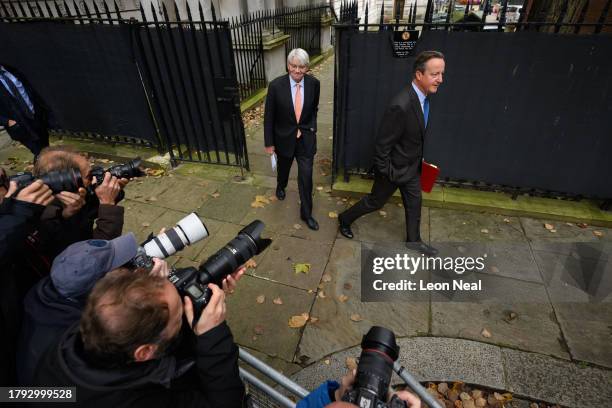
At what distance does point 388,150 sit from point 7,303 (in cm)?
320

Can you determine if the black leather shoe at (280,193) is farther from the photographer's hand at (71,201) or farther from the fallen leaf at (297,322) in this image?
the photographer's hand at (71,201)

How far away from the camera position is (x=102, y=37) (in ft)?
17.8

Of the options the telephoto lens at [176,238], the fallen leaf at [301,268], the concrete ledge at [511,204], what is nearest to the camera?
the telephoto lens at [176,238]

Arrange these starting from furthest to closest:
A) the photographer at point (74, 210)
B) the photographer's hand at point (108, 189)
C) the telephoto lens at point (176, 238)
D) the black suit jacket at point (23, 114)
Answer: the black suit jacket at point (23, 114) < the photographer's hand at point (108, 189) < the photographer at point (74, 210) < the telephoto lens at point (176, 238)

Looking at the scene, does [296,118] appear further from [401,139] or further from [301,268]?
[301,268]

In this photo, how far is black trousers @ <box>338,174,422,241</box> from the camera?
375cm

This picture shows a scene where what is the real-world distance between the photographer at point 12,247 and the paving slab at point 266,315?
73.5 inches

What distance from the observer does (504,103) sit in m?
4.24

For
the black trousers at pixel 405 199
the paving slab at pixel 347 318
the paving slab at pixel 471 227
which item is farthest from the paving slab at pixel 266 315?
the paving slab at pixel 471 227

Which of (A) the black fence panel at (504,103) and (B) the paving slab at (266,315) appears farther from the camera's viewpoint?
(A) the black fence panel at (504,103)

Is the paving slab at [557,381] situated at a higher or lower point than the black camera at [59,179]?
lower

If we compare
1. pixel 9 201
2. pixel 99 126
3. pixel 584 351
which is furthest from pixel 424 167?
pixel 99 126

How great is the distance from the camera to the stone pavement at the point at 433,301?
2865 mm

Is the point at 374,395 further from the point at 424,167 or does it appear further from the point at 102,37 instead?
the point at 102,37
